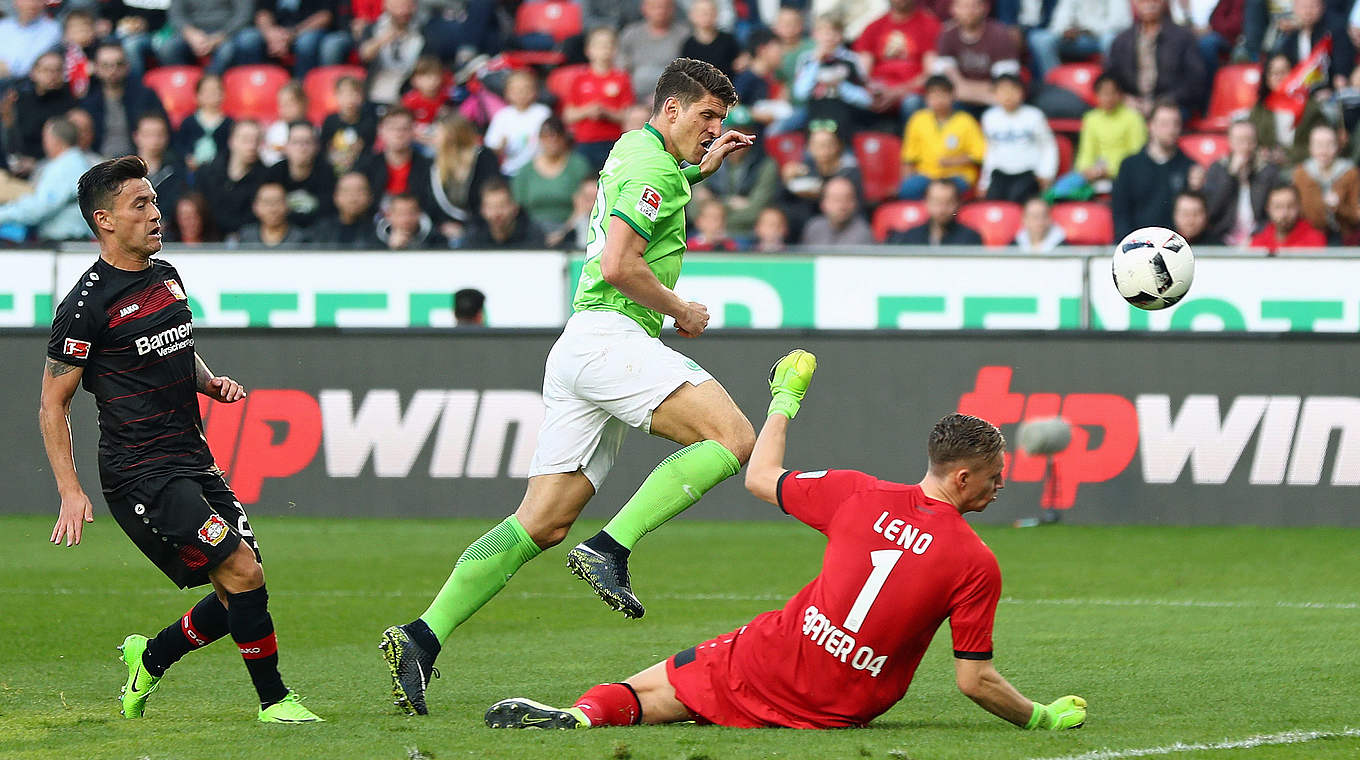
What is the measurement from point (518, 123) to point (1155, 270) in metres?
9.75

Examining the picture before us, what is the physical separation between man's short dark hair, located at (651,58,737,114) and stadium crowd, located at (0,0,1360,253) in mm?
7761

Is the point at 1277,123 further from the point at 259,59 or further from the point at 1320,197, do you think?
the point at 259,59

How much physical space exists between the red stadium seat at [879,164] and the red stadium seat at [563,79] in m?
3.02

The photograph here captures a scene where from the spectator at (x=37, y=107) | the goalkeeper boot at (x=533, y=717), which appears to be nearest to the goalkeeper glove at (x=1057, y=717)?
the goalkeeper boot at (x=533, y=717)

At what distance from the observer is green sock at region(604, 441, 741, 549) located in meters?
5.93

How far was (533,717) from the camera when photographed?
5.48 meters

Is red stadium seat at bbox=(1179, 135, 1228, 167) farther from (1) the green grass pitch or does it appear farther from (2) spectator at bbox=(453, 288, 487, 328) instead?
(2) spectator at bbox=(453, 288, 487, 328)

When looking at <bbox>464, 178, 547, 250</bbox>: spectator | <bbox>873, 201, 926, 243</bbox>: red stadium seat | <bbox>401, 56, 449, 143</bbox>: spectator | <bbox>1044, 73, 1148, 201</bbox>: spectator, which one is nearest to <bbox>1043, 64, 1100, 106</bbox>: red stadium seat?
<bbox>1044, 73, 1148, 201</bbox>: spectator


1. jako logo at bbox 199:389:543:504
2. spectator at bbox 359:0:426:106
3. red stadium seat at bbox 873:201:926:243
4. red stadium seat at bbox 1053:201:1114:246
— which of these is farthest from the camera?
spectator at bbox 359:0:426:106

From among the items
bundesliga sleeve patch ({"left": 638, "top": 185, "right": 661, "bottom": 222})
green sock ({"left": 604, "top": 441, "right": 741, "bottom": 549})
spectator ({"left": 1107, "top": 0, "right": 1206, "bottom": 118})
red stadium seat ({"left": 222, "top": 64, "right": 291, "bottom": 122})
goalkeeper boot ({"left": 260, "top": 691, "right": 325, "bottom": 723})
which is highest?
spectator ({"left": 1107, "top": 0, "right": 1206, "bottom": 118})

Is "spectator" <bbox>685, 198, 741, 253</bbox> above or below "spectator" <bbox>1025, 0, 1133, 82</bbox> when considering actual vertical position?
below

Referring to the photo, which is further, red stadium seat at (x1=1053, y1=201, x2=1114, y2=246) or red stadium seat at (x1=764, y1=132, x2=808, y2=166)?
red stadium seat at (x1=764, y1=132, x2=808, y2=166)

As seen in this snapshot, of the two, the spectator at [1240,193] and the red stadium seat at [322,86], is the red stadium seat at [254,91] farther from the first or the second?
the spectator at [1240,193]

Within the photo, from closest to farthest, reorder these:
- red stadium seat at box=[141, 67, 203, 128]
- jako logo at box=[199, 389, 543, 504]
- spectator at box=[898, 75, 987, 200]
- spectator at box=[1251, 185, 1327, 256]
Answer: jako logo at box=[199, 389, 543, 504]
spectator at box=[1251, 185, 1327, 256]
spectator at box=[898, 75, 987, 200]
red stadium seat at box=[141, 67, 203, 128]
